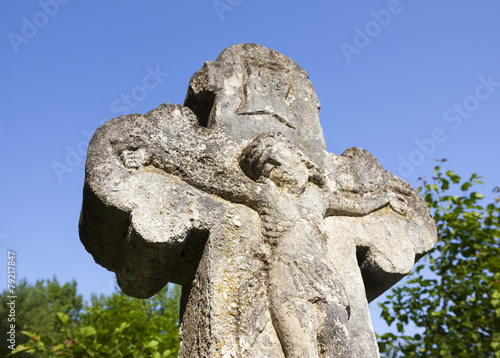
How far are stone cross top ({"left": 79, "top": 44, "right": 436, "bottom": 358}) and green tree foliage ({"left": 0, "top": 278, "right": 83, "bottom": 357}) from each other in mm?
3028

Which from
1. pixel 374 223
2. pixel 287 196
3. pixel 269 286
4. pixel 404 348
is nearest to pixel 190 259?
pixel 269 286

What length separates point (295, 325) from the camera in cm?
210

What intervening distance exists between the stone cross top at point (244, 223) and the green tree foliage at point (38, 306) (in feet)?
9.93

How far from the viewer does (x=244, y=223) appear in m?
2.45

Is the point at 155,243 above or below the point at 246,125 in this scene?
below

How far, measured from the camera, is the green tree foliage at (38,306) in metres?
10.6

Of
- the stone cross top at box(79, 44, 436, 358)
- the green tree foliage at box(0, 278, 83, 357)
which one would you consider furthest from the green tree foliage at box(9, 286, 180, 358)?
the stone cross top at box(79, 44, 436, 358)

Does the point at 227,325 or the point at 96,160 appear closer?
the point at 227,325

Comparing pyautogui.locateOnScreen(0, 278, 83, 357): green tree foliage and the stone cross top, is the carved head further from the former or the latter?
pyautogui.locateOnScreen(0, 278, 83, 357): green tree foliage

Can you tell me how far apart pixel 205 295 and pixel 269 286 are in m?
0.31

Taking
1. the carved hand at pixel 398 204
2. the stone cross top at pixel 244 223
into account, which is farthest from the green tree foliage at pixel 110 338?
the carved hand at pixel 398 204

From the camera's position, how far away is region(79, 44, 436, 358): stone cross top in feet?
7.12

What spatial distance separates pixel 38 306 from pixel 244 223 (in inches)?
550

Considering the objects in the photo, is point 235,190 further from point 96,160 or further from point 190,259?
point 96,160
